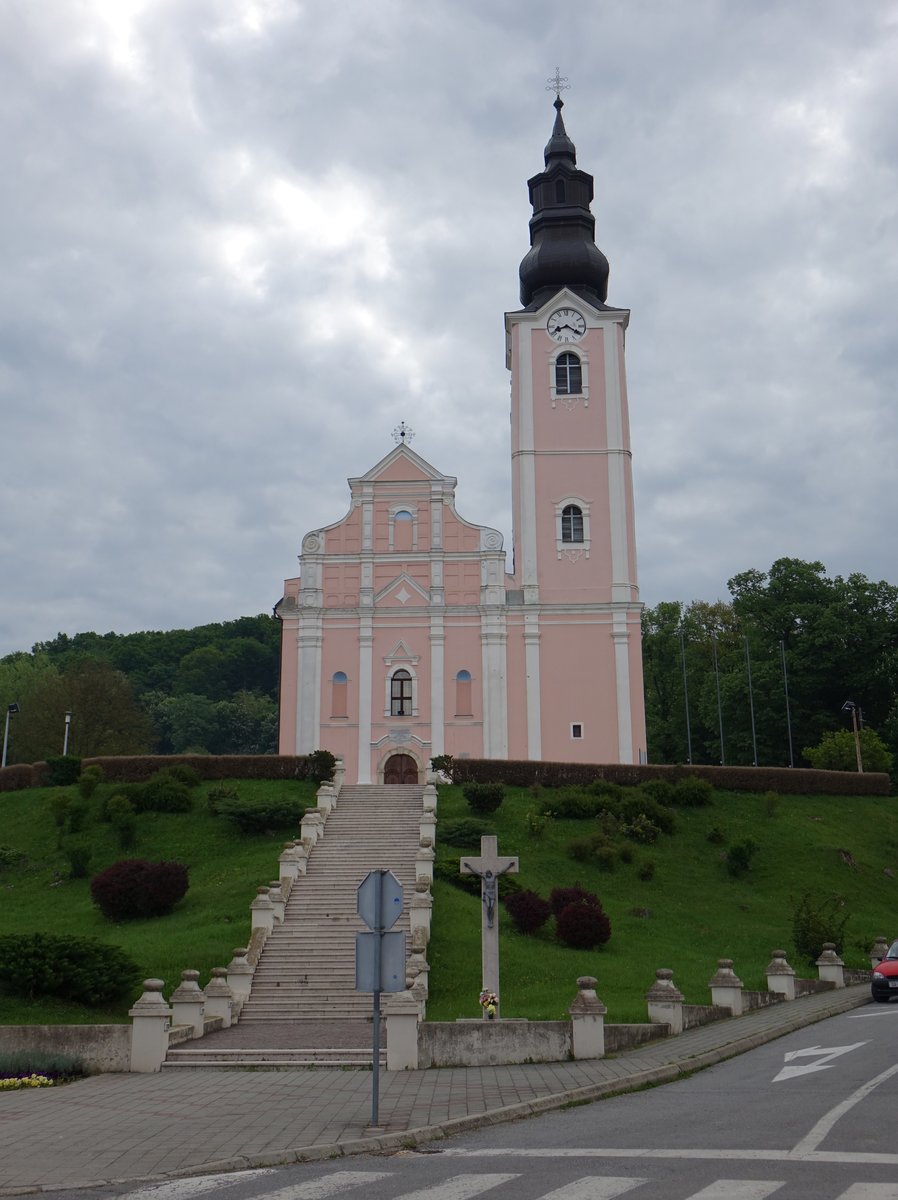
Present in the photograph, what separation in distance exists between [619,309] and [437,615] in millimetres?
16510

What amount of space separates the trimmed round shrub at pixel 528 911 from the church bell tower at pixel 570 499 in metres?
18.4

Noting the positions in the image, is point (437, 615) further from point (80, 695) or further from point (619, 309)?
point (80, 695)

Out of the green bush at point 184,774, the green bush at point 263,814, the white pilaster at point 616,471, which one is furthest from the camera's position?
the white pilaster at point 616,471

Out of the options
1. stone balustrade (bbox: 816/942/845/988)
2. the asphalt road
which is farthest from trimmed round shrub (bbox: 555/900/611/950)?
the asphalt road

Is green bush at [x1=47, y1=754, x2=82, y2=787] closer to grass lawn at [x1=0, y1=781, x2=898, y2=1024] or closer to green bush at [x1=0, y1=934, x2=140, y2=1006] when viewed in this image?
grass lawn at [x1=0, y1=781, x2=898, y2=1024]

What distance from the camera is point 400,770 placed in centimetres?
4656

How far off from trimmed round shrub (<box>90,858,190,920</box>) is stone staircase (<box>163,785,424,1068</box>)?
328 centimetres

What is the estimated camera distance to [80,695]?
65500 millimetres

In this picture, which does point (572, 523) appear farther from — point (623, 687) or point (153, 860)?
point (153, 860)

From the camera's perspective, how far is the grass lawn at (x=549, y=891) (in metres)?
23.9

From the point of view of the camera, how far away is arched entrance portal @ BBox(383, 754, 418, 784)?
4638 centimetres

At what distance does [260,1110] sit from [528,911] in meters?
15.4

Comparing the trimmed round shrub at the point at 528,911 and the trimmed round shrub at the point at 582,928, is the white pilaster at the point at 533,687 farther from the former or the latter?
the trimmed round shrub at the point at 582,928

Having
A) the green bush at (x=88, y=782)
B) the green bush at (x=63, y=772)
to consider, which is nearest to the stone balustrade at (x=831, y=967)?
the green bush at (x=88, y=782)
